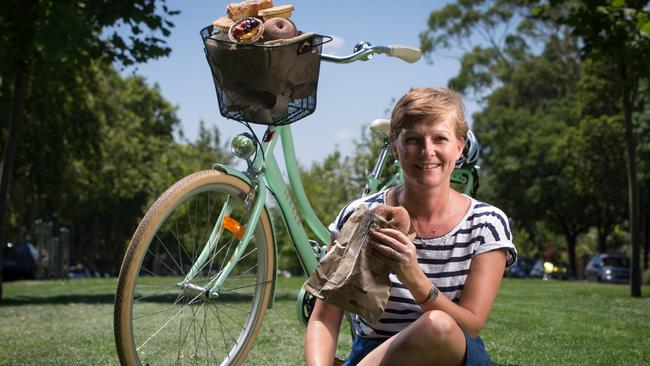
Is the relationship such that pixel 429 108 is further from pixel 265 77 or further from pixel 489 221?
pixel 265 77

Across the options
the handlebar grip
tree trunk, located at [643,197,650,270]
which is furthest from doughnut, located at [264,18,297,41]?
tree trunk, located at [643,197,650,270]

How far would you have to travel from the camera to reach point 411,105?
2992mm

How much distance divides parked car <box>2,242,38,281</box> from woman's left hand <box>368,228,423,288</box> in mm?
31864

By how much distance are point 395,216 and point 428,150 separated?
1.15ft

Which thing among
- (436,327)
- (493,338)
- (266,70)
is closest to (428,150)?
(436,327)

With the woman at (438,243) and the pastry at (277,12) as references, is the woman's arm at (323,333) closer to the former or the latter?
the woman at (438,243)

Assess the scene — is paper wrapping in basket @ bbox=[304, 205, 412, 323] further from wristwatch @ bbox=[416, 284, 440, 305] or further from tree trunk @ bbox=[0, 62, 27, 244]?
→ tree trunk @ bbox=[0, 62, 27, 244]

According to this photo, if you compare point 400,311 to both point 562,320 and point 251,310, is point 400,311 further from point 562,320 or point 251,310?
point 562,320

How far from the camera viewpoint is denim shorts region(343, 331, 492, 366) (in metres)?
2.82

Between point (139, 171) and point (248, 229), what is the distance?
42260 mm

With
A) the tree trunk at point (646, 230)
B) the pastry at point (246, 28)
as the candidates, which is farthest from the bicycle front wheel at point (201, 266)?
the tree trunk at point (646, 230)

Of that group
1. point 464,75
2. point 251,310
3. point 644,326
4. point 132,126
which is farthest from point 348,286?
point 464,75

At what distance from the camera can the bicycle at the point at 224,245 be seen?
3850 mm

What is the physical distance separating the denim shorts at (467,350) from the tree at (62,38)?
35.0ft
